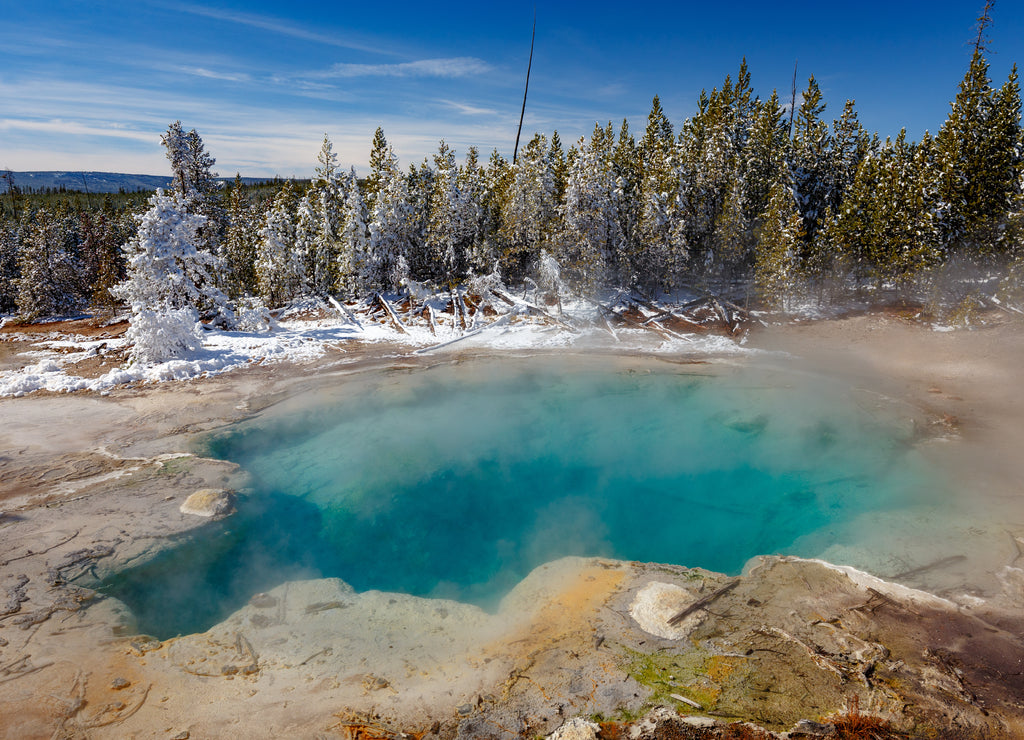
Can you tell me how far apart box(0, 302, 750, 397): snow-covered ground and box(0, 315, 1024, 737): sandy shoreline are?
4.18m

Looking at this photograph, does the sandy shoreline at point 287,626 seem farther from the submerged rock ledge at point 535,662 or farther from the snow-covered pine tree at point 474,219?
the snow-covered pine tree at point 474,219

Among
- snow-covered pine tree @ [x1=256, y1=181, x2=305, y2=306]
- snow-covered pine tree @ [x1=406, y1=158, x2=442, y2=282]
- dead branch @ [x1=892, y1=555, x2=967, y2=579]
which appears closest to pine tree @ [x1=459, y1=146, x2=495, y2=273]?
snow-covered pine tree @ [x1=406, y1=158, x2=442, y2=282]

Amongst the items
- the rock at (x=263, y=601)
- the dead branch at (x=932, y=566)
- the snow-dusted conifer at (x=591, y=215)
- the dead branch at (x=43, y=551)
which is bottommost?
the rock at (x=263, y=601)

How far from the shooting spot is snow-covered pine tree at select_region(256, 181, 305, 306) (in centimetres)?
2873

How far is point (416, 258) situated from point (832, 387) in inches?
873

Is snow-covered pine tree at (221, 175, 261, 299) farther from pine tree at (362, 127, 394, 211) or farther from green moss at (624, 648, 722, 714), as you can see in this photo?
green moss at (624, 648, 722, 714)

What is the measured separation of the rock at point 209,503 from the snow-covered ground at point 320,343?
31.3 feet

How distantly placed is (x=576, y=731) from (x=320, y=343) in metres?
20.4

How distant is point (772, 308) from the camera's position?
26.5 meters

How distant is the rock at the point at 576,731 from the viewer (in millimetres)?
5820

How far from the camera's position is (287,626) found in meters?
8.01

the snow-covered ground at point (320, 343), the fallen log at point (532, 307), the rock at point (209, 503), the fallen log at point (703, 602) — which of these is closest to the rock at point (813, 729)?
the fallen log at point (703, 602)

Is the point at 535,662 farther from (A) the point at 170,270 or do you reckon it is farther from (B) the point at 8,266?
(B) the point at 8,266

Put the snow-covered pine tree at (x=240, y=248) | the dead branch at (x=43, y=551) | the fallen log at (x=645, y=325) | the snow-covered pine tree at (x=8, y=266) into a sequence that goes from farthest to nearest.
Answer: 1. the snow-covered pine tree at (x=8, y=266)
2. the snow-covered pine tree at (x=240, y=248)
3. the fallen log at (x=645, y=325)
4. the dead branch at (x=43, y=551)
